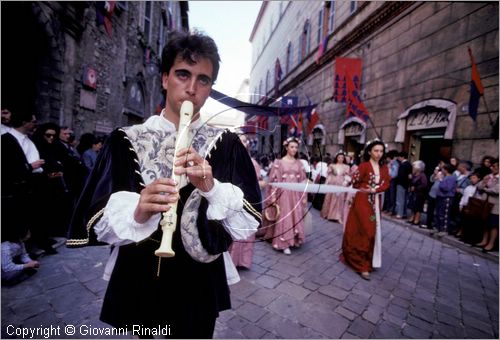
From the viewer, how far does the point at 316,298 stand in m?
3.38

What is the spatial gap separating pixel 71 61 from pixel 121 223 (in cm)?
905

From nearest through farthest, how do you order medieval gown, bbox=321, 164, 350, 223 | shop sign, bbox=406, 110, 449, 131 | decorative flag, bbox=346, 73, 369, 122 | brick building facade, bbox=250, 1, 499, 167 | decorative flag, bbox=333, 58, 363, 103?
1. brick building facade, bbox=250, 1, 499, 167
2. shop sign, bbox=406, 110, 449, 131
3. medieval gown, bbox=321, 164, 350, 223
4. decorative flag, bbox=346, 73, 369, 122
5. decorative flag, bbox=333, 58, 363, 103

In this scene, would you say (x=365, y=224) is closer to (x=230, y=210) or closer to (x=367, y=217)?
(x=367, y=217)

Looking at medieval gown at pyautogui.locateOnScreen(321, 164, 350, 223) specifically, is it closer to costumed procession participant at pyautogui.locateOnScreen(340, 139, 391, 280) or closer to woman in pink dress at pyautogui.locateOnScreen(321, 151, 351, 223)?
woman in pink dress at pyautogui.locateOnScreen(321, 151, 351, 223)

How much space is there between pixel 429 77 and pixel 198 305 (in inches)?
377

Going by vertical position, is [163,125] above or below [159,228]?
above

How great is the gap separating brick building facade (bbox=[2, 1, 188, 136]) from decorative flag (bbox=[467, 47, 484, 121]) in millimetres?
6877

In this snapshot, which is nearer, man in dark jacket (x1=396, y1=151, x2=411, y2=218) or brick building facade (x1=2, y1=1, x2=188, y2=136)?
brick building facade (x1=2, y1=1, x2=188, y2=136)

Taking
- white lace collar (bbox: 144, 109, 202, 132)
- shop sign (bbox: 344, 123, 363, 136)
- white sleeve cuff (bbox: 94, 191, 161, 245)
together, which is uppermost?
shop sign (bbox: 344, 123, 363, 136)

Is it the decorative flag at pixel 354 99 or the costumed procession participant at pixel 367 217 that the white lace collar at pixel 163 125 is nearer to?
the costumed procession participant at pixel 367 217

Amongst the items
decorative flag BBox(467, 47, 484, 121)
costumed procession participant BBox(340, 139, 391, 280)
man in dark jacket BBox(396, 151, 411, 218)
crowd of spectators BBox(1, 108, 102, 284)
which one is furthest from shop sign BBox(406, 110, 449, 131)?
crowd of spectators BBox(1, 108, 102, 284)

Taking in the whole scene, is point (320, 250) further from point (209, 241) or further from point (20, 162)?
point (20, 162)

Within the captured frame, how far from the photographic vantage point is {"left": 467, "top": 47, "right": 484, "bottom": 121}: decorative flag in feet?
20.6

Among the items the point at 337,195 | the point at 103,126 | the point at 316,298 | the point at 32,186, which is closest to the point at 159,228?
the point at 316,298
